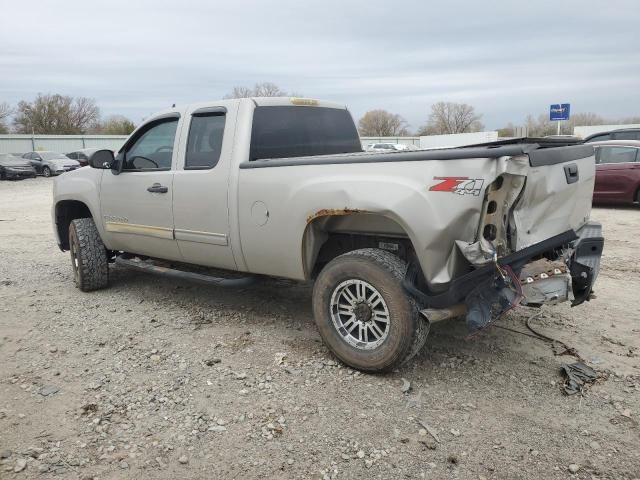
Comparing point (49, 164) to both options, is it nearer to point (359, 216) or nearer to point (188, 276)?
point (188, 276)

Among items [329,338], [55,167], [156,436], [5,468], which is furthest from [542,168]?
[55,167]

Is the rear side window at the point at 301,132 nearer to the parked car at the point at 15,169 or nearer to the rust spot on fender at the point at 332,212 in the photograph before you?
the rust spot on fender at the point at 332,212

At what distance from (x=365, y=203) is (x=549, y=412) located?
172 centimetres

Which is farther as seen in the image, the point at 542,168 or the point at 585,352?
the point at 585,352

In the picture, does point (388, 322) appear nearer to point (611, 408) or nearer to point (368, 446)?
point (368, 446)

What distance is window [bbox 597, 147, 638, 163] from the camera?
11758mm

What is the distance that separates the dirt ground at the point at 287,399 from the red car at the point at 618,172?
23.4 ft

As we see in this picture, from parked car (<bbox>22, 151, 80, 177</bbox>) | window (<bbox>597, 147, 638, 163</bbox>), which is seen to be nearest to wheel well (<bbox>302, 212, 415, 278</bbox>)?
window (<bbox>597, 147, 638, 163</bbox>)

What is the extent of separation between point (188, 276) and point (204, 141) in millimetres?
1277

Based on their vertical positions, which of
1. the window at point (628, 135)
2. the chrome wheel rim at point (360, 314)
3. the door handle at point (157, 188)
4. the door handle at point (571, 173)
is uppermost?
the window at point (628, 135)

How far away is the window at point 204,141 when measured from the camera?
478 cm

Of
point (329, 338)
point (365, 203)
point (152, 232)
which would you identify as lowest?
point (329, 338)

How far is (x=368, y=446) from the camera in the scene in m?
3.03

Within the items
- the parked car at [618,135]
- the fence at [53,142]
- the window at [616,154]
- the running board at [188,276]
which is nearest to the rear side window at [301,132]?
the running board at [188,276]
